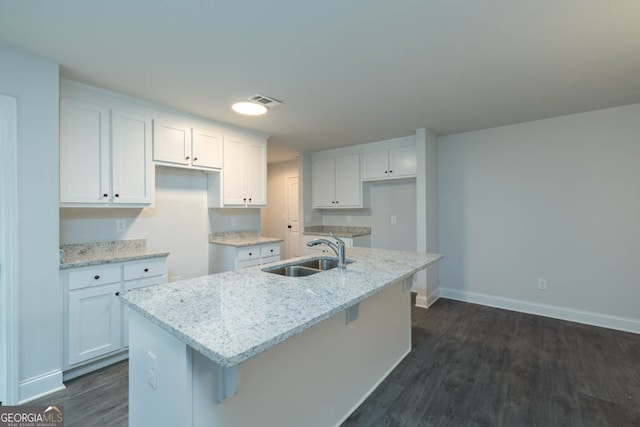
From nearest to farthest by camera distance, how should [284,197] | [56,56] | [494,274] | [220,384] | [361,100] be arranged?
[220,384] → [56,56] → [361,100] → [494,274] → [284,197]

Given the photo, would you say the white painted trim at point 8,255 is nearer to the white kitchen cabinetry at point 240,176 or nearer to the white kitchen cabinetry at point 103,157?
the white kitchen cabinetry at point 103,157

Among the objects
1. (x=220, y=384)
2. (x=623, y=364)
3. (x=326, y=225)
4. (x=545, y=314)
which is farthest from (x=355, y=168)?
A: (x=220, y=384)

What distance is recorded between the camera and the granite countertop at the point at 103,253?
225 cm

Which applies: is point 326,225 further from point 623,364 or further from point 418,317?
point 623,364

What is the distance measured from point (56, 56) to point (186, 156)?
1.29m

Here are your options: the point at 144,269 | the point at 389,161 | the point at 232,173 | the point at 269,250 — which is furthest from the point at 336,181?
the point at 144,269

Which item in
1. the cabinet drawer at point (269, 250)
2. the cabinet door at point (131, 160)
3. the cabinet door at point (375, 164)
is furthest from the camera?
the cabinet door at point (375, 164)

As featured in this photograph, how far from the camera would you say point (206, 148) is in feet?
11.0

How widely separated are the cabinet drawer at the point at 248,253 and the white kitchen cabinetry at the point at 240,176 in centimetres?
58

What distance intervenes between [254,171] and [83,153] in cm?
182

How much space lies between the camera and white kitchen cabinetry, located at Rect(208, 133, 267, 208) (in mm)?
3551

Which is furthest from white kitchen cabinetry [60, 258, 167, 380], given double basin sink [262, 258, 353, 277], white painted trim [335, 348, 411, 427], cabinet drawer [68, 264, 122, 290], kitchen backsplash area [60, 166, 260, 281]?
white painted trim [335, 348, 411, 427]

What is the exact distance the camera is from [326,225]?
5.56 meters

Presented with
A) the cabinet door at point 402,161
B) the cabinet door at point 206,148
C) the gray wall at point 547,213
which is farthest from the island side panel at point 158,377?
the gray wall at point 547,213
